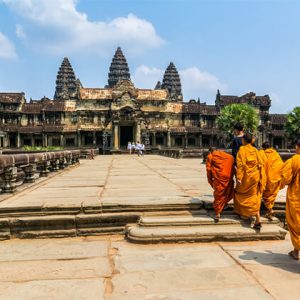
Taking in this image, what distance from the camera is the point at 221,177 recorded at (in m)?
5.67

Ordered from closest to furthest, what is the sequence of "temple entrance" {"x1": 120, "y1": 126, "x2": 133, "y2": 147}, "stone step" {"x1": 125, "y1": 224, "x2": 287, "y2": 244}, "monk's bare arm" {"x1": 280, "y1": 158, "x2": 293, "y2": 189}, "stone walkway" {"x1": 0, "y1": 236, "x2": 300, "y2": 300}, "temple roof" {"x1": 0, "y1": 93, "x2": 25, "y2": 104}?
"stone walkway" {"x1": 0, "y1": 236, "x2": 300, "y2": 300}
"monk's bare arm" {"x1": 280, "y1": 158, "x2": 293, "y2": 189}
"stone step" {"x1": 125, "y1": 224, "x2": 287, "y2": 244}
"temple entrance" {"x1": 120, "y1": 126, "x2": 133, "y2": 147}
"temple roof" {"x1": 0, "y1": 93, "x2": 25, "y2": 104}

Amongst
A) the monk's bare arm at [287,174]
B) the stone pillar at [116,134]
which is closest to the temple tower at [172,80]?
the stone pillar at [116,134]

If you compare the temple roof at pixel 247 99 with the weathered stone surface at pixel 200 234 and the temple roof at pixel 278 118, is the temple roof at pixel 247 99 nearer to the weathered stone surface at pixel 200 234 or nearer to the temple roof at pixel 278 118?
the temple roof at pixel 278 118

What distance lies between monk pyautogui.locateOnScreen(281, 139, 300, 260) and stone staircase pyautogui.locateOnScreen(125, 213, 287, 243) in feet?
2.84

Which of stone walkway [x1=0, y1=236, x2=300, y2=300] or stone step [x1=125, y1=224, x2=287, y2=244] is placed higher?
stone step [x1=125, y1=224, x2=287, y2=244]

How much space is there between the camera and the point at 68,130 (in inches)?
2090

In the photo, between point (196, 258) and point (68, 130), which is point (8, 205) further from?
point (68, 130)

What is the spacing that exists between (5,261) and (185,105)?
5476 centimetres

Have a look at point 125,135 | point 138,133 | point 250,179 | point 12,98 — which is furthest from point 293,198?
point 12,98

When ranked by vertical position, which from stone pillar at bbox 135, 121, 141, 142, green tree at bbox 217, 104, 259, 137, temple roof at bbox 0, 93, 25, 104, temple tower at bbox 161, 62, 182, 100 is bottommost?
stone pillar at bbox 135, 121, 141, 142

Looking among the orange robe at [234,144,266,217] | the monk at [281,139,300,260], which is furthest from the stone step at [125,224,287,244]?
the monk at [281,139,300,260]

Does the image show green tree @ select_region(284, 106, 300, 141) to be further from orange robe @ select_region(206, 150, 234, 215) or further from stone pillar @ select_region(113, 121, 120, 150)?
orange robe @ select_region(206, 150, 234, 215)

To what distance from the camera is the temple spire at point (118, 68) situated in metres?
79.4

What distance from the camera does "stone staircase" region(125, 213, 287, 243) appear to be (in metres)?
5.09
